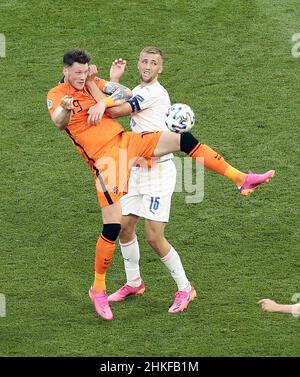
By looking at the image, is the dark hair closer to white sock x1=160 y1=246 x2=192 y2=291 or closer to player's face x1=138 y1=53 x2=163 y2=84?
player's face x1=138 y1=53 x2=163 y2=84

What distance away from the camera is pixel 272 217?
12797mm

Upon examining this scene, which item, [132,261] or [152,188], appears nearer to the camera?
[152,188]

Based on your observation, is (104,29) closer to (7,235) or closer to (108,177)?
(7,235)

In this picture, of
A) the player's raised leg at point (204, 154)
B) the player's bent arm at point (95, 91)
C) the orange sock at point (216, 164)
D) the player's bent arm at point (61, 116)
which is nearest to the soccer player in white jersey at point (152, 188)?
the player's bent arm at point (95, 91)

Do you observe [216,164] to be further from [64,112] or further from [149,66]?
[64,112]

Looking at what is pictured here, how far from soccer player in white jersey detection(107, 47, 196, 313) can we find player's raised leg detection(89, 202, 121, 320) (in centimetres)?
33

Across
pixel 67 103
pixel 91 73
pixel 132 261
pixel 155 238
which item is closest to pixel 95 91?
pixel 91 73

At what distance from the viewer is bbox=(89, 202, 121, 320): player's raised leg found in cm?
1086

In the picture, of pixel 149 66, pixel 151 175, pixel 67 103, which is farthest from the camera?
pixel 151 175

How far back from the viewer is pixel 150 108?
11.2 meters

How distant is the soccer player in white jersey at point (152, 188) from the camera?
1109 cm

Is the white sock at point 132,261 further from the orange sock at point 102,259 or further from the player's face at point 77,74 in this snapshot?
the player's face at point 77,74

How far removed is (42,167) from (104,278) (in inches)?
125

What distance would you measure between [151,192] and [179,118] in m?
0.79
